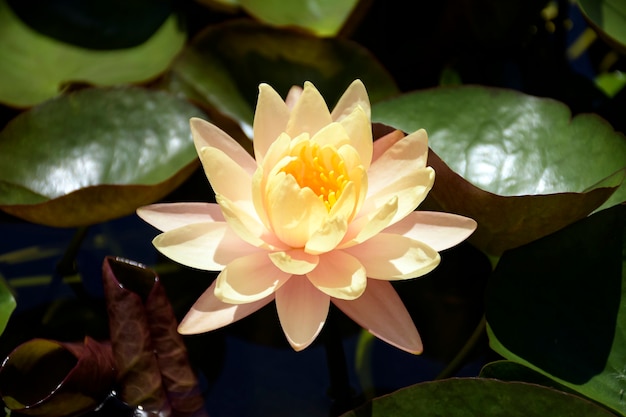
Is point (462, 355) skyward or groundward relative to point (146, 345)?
skyward

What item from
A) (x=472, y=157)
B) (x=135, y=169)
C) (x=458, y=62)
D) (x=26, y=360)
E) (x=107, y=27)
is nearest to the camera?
(x=26, y=360)

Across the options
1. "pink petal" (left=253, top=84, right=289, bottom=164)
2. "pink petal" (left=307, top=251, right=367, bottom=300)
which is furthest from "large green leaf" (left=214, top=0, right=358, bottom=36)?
"pink petal" (left=307, top=251, right=367, bottom=300)

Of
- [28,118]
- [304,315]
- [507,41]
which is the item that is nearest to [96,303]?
[28,118]

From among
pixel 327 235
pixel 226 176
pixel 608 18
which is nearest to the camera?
pixel 327 235

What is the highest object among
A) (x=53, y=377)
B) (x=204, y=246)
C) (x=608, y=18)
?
(x=608, y=18)

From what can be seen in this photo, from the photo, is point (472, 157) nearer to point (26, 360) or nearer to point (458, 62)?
point (458, 62)

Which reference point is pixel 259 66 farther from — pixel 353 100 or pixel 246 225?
pixel 246 225

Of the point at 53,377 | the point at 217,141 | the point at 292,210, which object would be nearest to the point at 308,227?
the point at 292,210
